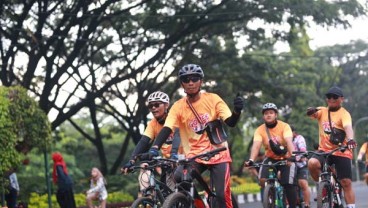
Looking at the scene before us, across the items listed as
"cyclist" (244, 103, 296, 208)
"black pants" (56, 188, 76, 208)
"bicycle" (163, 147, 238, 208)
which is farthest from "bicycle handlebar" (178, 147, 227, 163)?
"black pants" (56, 188, 76, 208)

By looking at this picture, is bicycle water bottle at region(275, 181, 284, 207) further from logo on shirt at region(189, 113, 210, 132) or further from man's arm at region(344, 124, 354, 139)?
logo on shirt at region(189, 113, 210, 132)

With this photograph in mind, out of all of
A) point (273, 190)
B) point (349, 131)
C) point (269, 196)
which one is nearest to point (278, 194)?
point (273, 190)

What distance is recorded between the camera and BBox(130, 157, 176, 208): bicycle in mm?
8469

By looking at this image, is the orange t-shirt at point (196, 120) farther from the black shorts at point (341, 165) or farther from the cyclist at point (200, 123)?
the black shorts at point (341, 165)

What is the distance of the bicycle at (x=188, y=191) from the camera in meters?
8.12

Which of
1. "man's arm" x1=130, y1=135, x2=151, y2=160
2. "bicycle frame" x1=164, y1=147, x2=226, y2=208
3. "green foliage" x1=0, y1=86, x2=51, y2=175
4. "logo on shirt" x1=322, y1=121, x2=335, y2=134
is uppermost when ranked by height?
"green foliage" x1=0, y1=86, x2=51, y2=175

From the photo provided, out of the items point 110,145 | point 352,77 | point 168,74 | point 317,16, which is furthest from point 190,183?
point 352,77

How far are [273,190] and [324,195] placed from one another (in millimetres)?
980

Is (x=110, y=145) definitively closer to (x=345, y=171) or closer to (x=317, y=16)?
(x=317, y=16)

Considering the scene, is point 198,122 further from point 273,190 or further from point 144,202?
point 273,190

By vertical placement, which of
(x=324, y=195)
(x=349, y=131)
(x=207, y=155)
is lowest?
(x=324, y=195)

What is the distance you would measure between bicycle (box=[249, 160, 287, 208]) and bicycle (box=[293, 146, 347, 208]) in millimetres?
627

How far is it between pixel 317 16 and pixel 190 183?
17.6 m

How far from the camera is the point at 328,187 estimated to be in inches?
435
